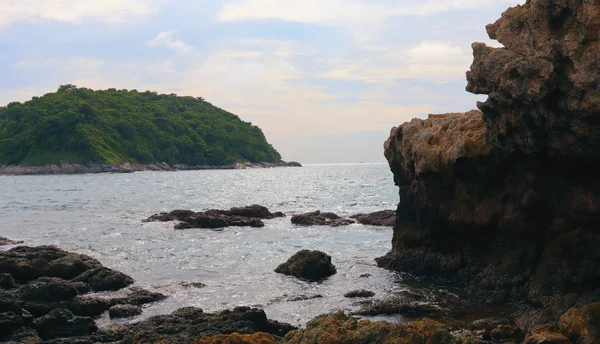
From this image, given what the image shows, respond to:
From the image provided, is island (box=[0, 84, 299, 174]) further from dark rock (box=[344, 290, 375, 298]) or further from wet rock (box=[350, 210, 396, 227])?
dark rock (box=[344, 290, 375, 298])

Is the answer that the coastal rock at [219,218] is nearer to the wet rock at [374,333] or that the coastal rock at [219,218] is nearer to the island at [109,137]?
the wet rock at [374,333]

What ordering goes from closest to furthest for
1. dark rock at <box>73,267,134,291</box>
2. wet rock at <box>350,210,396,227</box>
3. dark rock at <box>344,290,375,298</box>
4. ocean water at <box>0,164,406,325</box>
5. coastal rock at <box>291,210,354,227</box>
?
dark rock at <box>344,290,375,298</box> → ocean water at <box>0,164,406,325</box> → dark rock at <box>73,267,134,291</box> → wet rock at <box>350,210,396,227</box> → coastal rock at <box>291,210,354,227</box>

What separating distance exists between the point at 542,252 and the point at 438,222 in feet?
15.4

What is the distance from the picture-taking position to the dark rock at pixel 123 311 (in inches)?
642

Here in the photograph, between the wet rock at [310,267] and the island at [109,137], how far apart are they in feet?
399

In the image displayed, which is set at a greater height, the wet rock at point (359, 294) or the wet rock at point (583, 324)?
the wet rock at point (583, 324)

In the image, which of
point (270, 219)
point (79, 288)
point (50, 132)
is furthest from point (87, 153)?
point (79, 288)

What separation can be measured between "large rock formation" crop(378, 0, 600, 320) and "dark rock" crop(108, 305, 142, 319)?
1063 centimetres

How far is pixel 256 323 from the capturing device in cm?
1314

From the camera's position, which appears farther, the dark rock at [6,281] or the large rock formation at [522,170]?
the dark rock at [6,281]

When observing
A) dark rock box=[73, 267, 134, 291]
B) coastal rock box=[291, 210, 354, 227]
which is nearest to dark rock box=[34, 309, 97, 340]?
dark rock box=[73, 267, 134, 291]

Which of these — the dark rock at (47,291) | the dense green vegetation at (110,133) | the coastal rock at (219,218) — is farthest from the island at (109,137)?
the dark rock at (47,291)

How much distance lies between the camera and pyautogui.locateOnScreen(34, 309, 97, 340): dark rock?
1373 centimetres

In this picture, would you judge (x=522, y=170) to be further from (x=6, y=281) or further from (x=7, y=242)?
(x=7, y=242)
